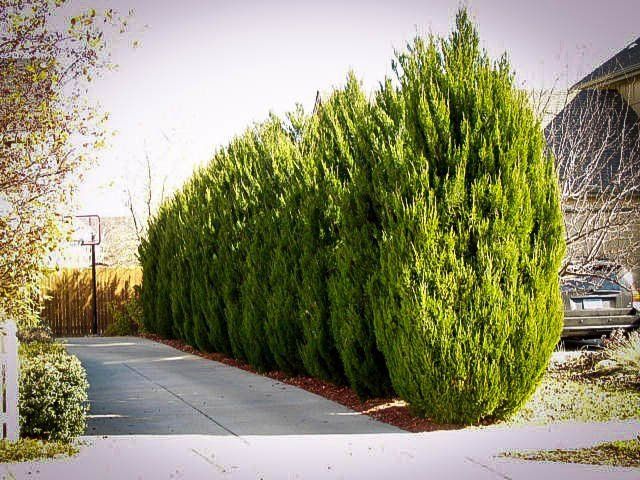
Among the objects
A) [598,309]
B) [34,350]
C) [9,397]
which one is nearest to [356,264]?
[9,397]

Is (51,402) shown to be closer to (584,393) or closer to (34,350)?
(34,350)

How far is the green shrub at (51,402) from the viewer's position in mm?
7578

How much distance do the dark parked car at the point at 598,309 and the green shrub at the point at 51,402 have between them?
28.2ft

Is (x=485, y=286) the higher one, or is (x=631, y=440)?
(x=485, y=286)

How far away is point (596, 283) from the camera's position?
43.5 feet

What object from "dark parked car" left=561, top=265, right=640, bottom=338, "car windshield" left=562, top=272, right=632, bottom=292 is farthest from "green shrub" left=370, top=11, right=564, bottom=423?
"dark parked car" left=561, top=265, right=640, bottom=338

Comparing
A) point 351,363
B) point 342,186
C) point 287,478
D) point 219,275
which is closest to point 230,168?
point 219,275

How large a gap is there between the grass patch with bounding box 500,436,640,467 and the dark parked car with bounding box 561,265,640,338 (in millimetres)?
6390

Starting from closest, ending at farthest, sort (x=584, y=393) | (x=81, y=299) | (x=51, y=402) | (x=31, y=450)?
1. (x=31, y=450)
2. (x=51, y=402)
3. (x=584, y=393)
4. (x=81, y=299)

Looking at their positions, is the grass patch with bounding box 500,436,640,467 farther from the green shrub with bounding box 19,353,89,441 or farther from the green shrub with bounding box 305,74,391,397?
the green shrub with bounding box 19,353,89,441

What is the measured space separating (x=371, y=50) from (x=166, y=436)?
687cm

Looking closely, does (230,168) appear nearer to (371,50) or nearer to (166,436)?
(371,50)

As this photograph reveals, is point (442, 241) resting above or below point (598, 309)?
above

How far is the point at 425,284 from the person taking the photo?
318 inches
